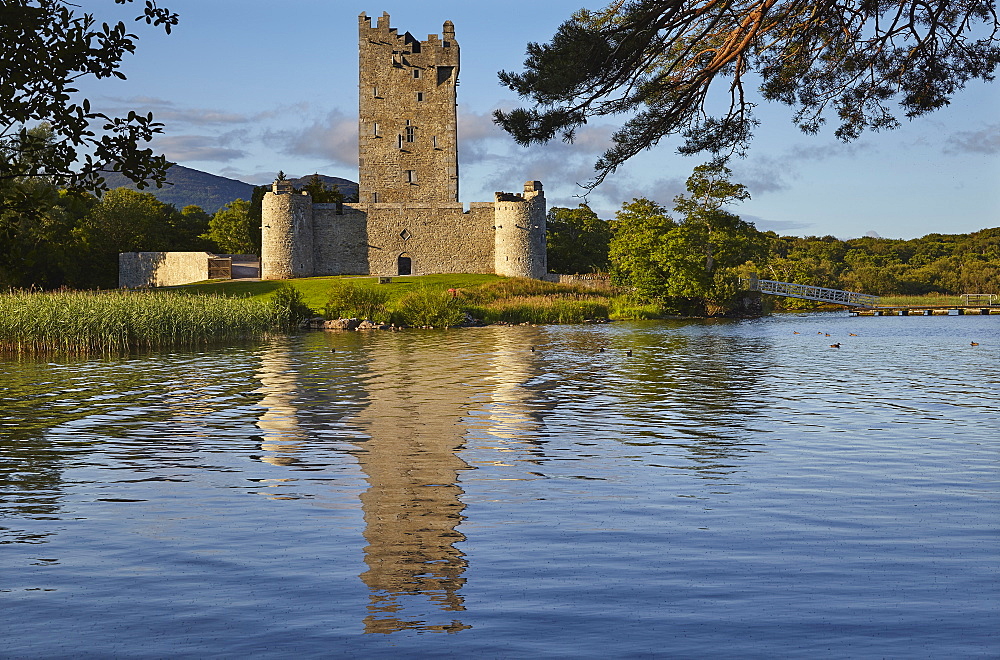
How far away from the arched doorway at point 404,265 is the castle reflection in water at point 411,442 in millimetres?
35776

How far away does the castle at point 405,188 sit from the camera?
2491 inches

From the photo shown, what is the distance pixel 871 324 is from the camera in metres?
44.6

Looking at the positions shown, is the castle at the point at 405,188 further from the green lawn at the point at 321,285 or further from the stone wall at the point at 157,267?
the stone wall at the point at 157,267

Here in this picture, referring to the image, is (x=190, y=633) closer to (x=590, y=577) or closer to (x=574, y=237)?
(x=590, y=577)

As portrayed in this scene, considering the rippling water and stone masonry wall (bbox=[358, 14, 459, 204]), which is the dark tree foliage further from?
the rippling water

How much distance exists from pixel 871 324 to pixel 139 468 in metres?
40.3

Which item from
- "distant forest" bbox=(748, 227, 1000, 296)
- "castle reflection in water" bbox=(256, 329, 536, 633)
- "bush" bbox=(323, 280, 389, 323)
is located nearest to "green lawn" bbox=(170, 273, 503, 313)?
"bush" bbox=(323, 280, 389, 323)

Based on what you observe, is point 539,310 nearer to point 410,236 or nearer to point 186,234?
point 410,236

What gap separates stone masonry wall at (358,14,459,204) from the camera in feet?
210

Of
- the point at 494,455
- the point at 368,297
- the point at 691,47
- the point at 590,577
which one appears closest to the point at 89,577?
the point at 590,577

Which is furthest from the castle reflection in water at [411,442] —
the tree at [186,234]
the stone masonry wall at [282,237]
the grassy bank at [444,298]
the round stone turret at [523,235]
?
the tree at [186,234]

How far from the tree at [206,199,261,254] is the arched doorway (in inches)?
651

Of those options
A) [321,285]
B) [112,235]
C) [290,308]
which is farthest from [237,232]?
[290,308]

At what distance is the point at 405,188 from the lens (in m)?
64.8
